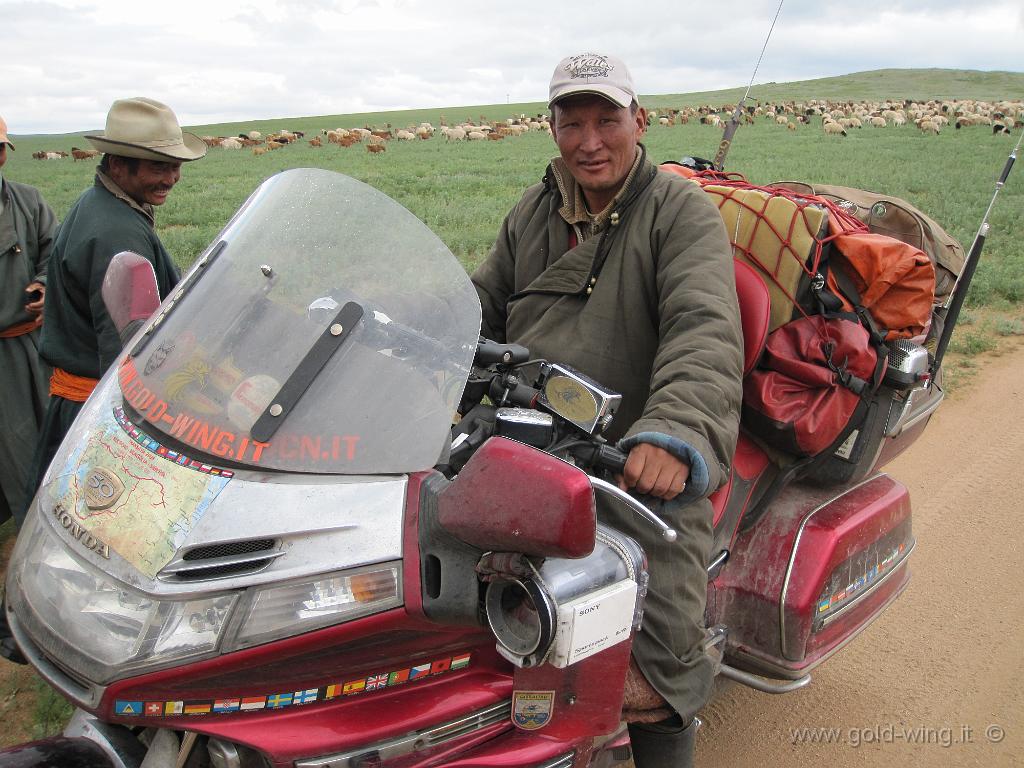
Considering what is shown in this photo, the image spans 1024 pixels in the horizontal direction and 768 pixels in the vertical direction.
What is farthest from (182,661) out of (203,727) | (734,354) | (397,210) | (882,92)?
(882,92)

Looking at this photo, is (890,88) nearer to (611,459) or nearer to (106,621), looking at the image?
(611,459)

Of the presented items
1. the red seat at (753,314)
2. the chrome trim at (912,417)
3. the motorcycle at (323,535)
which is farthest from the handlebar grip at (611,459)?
the chrome trim at (912,417)

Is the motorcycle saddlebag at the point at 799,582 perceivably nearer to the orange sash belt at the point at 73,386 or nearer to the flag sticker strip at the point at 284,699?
the flag sticker strip at the point at 284,699

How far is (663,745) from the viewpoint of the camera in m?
2.74

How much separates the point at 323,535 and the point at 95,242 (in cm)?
272

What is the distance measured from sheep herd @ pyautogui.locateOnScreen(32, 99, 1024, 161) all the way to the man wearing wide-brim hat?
39.7 m

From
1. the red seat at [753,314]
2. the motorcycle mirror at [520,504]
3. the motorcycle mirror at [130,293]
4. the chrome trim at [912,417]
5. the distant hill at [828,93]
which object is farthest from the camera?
the distant hill at [828,93]

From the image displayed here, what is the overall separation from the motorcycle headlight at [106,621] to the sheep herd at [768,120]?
42426 mm

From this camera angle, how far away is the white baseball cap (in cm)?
279

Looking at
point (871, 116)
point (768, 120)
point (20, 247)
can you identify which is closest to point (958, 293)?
point (20, 247)

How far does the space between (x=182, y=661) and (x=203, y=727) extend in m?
0.18

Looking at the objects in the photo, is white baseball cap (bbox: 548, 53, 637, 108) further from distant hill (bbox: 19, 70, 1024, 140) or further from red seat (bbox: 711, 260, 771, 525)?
distant hill (bbox: 19, 70, 1024, 140)

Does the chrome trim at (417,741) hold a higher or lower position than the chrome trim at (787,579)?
higher

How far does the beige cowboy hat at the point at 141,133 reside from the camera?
3.92 metres
